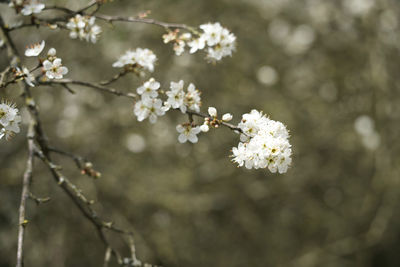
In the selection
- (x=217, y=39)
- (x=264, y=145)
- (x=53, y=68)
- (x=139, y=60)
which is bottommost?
(x=264, y=145)

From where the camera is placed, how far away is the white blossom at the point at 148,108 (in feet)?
4.42

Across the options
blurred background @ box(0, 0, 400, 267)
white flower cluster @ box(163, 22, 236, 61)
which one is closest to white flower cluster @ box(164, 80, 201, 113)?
white flower cluster @ box(163, 22, 236, 61)

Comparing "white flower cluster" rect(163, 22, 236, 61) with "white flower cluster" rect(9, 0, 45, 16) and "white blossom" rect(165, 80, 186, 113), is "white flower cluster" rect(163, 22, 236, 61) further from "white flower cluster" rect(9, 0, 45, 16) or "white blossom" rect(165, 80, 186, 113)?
"white flower cluster" rect(9, 0, 45, 16)

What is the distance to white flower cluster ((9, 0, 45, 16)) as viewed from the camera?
1421 millimetres

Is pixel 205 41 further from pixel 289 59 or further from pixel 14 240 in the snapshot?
pixel 289 59

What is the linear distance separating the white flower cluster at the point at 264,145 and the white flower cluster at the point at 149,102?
32 cm

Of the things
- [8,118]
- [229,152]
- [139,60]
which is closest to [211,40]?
[139,60]

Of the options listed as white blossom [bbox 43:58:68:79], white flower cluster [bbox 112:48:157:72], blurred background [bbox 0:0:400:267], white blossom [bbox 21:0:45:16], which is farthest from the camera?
blurred background [bbox 0:0:400:267]

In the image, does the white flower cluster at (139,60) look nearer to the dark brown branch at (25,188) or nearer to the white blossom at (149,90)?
the white blossom at (149,90)

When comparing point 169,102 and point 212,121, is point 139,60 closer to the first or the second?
point 169,102

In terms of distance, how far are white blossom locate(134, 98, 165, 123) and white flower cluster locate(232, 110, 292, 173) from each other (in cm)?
31

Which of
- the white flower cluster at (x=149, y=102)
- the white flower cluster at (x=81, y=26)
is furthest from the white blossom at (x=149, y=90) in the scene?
the white flower cluster at (x=81, y=26)

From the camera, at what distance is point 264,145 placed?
1245 mm

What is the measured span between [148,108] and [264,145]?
1.47ft
